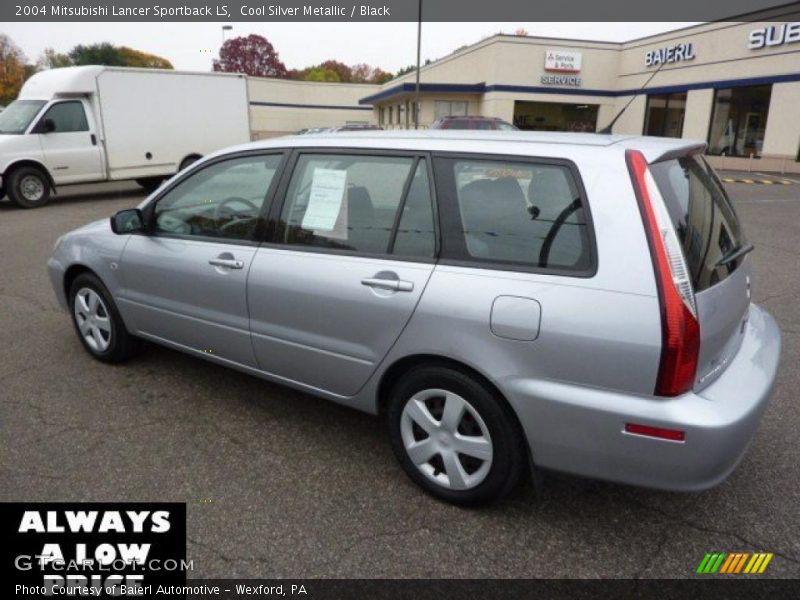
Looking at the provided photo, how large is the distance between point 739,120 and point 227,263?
2409 centimetres

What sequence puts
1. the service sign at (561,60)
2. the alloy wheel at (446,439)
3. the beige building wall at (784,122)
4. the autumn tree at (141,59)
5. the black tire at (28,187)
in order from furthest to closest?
the autumn tree at (141,59), the service sign at (561,60), the beige building wall at (784,122), the black tire at (28,187), the alloy wheel at (446,439)

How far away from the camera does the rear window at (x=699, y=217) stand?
7.40ft

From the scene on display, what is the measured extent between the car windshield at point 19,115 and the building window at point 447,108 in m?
22.5

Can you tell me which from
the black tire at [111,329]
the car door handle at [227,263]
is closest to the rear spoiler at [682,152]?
the car door handle at [227,263]

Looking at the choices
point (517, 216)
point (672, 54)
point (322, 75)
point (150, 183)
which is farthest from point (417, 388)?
point (322, 75)

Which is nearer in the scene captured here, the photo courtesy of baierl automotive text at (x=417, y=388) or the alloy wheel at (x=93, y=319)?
the photo courtesy of baierl automotive text at (x=417, y=388)

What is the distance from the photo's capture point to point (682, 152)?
2.57 metres

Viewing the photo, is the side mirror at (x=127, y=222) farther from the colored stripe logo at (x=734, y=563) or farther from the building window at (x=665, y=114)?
the building window at (x=665, y=114)

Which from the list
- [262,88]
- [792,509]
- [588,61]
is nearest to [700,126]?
[588,61]

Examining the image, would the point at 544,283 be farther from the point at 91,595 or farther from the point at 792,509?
the point at 91,595

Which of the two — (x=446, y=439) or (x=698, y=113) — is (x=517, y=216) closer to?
(x=446, y=439)

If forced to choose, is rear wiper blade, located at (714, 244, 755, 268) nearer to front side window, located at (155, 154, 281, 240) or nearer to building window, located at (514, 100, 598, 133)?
front side window, located at (155, 154, 281, 240)

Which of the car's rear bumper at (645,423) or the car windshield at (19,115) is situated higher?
the car windshield at (19,115)

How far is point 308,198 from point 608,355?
5.64ft
